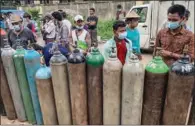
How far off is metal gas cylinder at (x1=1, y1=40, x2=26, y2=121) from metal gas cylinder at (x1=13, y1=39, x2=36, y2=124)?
56 millimetres

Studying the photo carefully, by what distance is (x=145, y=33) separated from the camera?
747 cm

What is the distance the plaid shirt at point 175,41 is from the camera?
2.44 meters

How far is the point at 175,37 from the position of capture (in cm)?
250

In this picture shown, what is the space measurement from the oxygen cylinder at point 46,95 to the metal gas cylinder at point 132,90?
0.68 m

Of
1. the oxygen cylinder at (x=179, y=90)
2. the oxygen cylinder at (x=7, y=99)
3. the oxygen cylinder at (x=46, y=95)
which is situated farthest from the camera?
Result: the oxygen cylinder at (x=7, y=99)

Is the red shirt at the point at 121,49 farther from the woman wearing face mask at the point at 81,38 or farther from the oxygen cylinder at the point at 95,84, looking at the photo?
the woman wearing face mask at the point at 81,38

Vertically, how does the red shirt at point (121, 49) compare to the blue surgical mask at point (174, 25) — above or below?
below

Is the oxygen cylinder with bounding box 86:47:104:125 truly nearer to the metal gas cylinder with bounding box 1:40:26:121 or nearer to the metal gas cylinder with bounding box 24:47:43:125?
the metal gas cylinder with bounding box 24:47:43:125

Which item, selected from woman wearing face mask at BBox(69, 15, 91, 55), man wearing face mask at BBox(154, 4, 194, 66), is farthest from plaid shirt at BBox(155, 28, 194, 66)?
woman wearing face mask at BBox(69, 15, 91, 55)

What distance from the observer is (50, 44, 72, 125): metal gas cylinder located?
1.73 metres

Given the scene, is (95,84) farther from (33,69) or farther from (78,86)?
(33,69)

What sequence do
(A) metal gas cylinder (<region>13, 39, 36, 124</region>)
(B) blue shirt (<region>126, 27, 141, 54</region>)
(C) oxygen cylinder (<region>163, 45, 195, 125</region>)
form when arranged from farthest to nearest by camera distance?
(B) blue shirt (<region>126, 27, 141, 54</region>), (A) metal gas cylinder (<region>13, 39, 36, 124</region>), (C) oxygen cylinder (<region>163, 45, 195, 125</region>)

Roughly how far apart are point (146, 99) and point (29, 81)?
112cm

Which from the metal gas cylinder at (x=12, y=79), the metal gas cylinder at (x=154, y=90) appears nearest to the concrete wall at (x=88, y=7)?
the metal gas cylinder at (x=12, y=79)
